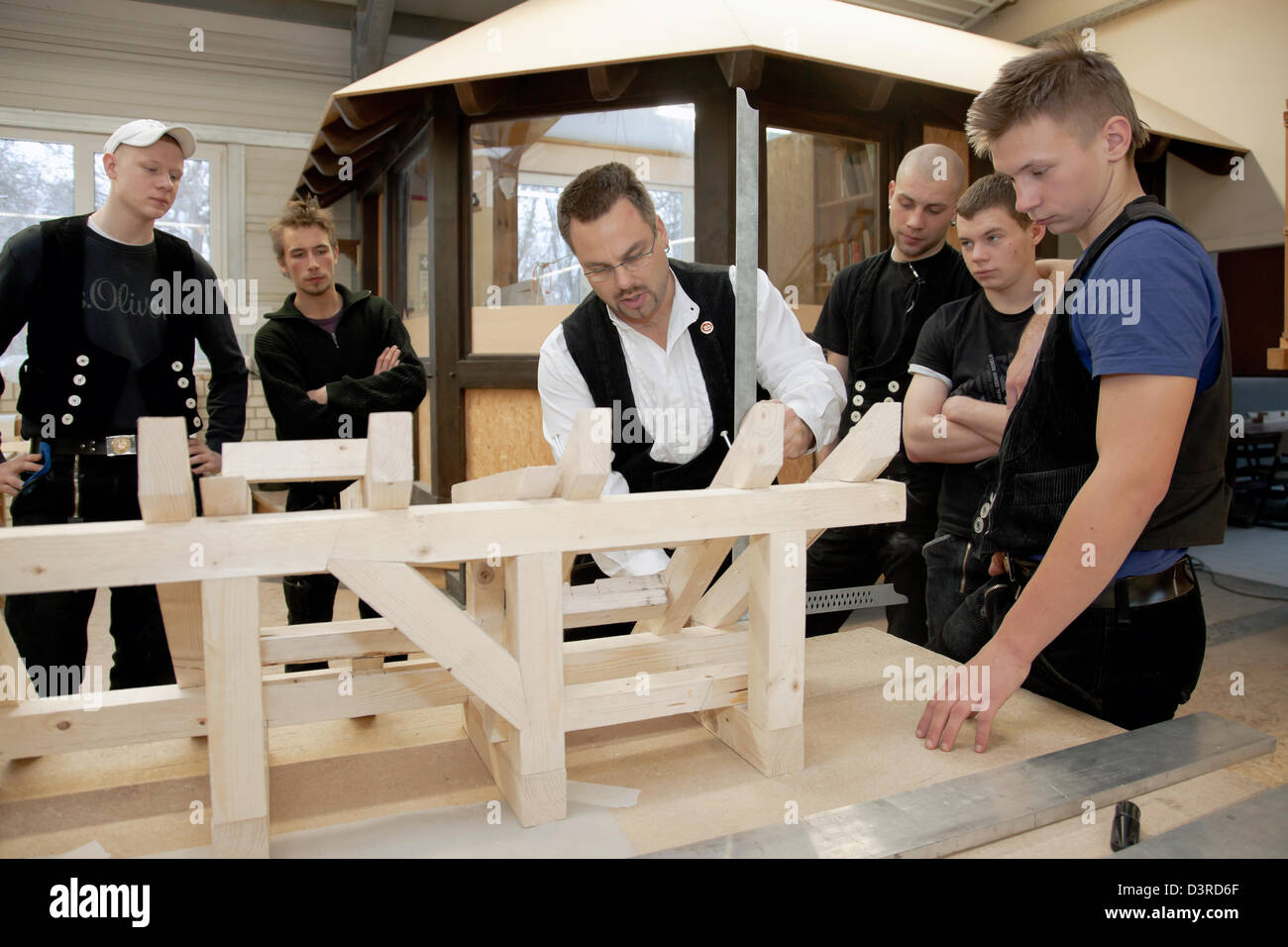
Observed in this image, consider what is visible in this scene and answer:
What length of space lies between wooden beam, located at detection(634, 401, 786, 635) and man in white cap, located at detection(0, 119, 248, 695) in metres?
1.46

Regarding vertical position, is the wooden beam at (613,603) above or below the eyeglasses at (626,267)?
below

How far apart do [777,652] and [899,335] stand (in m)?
1.86

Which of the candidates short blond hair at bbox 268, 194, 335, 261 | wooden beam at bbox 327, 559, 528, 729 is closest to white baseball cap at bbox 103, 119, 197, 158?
short blond hair at bbox 268, 194, 335, 261

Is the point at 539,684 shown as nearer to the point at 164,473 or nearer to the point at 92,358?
the point at 164,473

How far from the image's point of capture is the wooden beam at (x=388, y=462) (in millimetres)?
1000

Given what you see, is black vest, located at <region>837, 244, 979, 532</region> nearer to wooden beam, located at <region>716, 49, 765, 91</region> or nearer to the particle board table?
the particle board table

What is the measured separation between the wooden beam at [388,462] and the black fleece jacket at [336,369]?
6.50 ft

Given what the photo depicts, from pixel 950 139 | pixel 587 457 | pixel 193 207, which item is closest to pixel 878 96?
pixel 950 139

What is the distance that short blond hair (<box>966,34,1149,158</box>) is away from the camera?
3.95 feet

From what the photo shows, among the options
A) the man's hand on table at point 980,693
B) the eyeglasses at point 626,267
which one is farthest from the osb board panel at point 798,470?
the man's hand on table at point 980,693

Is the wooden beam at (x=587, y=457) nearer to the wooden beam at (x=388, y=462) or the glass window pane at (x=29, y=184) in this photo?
the wooden beam at (x=388, y=462)

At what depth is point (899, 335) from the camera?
2830 mm
